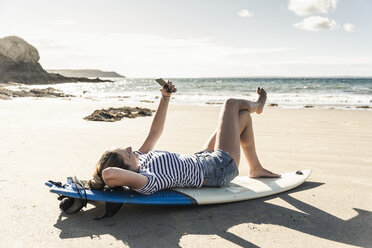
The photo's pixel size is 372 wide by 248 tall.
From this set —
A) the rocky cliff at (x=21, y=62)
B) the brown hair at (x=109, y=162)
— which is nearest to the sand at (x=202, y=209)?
the brown hair at (x=109, y=162)

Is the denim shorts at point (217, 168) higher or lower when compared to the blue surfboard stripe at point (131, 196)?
higher

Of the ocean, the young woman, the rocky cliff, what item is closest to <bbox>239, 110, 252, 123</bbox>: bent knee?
the young woman

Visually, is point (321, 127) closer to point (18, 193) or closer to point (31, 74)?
point (18, 193)

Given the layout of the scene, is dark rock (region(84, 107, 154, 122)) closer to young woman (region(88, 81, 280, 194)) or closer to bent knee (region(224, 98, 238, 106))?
young woman (region(88, 81, 280, 194))

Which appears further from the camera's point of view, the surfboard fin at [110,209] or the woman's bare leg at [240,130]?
the woman's bare leg at [240,130]

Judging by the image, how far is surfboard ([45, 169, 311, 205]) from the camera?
261cm

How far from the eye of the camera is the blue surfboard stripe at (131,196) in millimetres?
2588

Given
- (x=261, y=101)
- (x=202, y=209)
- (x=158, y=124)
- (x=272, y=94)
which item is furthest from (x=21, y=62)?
(x=202, y=209)

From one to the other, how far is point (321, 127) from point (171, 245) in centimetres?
529

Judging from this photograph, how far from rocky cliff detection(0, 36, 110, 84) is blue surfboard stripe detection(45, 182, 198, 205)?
132 ft

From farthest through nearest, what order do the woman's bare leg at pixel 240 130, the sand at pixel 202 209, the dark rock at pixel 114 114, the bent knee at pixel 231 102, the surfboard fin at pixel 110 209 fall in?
the dark rock at pixel 114 114 → the bent knee at pixel 231 102 → the woman's bare leg at pixel 240 130 → the surfboard fin at pixel 110 209 → the sand at pixel 202 209

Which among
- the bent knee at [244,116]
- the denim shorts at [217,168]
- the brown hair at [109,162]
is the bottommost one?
the denim shorts at [217,168]

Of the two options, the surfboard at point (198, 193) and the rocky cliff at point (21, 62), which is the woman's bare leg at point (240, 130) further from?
the rocky cliff at point (21, 62)

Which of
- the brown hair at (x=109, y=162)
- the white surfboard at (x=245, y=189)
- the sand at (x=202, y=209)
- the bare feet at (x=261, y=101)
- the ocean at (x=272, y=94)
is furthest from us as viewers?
the ocean at (x=272, y=94)
